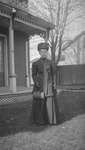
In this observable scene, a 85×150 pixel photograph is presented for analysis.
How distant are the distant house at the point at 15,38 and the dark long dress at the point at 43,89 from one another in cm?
415

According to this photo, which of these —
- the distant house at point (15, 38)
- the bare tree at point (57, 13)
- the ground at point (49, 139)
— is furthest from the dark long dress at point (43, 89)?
the bare tree at point (57, 13)

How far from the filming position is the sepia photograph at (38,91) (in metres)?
3.73

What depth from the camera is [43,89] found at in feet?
13.6

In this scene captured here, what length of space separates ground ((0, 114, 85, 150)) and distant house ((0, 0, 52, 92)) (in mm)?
4297

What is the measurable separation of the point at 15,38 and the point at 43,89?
713 cm

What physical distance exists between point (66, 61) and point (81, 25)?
437 cm

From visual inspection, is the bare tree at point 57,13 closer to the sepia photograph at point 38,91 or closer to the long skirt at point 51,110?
the sepia photograph at point 38,91

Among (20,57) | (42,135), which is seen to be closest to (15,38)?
(20,57)

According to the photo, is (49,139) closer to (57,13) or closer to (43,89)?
(43,89)

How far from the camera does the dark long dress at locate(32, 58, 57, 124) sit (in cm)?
414

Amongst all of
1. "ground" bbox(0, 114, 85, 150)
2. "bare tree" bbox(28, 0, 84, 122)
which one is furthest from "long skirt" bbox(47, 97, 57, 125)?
"bare tree" bbox(28, 0, 84, 122)

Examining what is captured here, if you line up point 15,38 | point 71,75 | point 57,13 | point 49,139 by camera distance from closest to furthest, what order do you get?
1. point 49,139
2. point 15,38
3. point 57,13
4. point 71,75

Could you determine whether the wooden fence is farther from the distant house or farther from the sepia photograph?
the distant house

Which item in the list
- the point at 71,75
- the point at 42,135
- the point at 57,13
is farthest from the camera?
the point at 71,75
